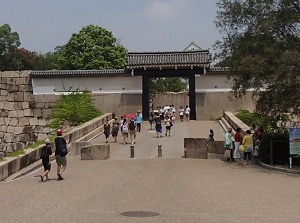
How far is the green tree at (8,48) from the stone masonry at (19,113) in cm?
4219

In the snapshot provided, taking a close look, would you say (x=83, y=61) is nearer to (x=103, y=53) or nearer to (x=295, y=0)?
(x=103, y=53)

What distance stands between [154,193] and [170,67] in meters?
29.1

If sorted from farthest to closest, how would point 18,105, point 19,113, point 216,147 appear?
point 18,105, point 19,113, point 216,147

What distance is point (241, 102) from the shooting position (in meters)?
43.9

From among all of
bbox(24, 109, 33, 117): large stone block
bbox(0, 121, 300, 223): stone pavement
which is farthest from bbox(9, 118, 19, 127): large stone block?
bbox(0, 121, 300, 223): stone pavement

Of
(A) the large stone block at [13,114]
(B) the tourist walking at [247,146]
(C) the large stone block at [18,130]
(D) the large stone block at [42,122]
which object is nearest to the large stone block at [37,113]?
(D) the large stone block at [42,122]

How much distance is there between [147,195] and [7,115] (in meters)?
28.3

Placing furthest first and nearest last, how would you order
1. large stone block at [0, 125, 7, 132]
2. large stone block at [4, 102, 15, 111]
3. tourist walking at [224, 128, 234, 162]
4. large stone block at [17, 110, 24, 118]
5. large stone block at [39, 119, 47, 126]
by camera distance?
large stone block at [39, 119, 47, 126] < large stone block at [17, 110, 24, 118] < large stone block at [4, 102, 15, 111] < large stone block at [0, 125, 7, 132] < tourist walking at [224, 128, 234, 162]

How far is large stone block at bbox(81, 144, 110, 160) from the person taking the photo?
2348 centimetres

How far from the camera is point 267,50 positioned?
21.0 metres

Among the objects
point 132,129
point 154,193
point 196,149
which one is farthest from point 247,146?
point 154,193

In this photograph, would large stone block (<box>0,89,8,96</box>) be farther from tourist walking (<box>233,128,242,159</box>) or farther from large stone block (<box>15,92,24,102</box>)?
tourist walking (<box>233,128,242,159</box>)

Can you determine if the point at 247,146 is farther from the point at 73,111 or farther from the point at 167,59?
the point at 167,59

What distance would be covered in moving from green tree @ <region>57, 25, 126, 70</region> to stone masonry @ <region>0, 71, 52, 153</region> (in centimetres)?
1951
